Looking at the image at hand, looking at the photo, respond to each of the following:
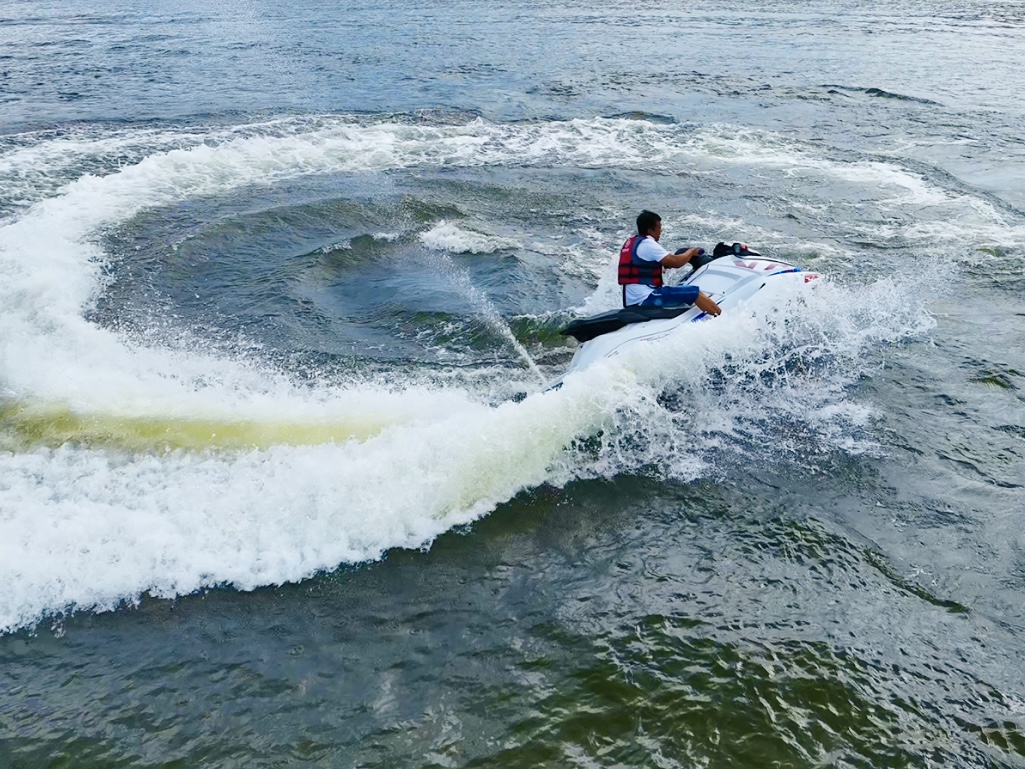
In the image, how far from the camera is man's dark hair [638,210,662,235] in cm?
908

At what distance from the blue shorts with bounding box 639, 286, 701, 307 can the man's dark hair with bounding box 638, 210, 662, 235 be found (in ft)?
2.06

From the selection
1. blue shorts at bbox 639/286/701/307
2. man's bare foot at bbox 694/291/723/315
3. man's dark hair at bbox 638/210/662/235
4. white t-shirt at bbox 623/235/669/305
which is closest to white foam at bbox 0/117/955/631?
man's bare foot at bbox 694/291/723/315

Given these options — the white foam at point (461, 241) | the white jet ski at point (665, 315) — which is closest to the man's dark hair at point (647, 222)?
the white jet ski at point (665, 315)

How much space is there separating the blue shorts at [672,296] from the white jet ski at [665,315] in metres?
0.08

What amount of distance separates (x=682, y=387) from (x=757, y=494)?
1.50 meters

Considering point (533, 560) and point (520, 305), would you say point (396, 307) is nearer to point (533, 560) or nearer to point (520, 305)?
point (520, 305)

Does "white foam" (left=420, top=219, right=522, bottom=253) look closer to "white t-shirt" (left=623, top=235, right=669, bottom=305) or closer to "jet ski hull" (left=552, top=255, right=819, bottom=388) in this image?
"white t-shirt" (left=623, top=235, right=669, bottom=305)

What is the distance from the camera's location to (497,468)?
750 centimetres

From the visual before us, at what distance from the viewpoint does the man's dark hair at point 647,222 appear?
29.8 ft

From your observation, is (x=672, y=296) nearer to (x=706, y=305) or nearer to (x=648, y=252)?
(x=706, y=305)

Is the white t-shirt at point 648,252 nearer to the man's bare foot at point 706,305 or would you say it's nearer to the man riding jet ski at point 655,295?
the man riding jet ski at point 655,295

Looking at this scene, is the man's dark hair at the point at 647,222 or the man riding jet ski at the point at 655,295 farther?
the man's dark hair at the point at 647,222

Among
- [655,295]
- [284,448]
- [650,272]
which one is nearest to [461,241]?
[650,272]

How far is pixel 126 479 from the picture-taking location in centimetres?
753
